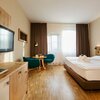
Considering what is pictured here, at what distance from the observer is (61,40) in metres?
8.18

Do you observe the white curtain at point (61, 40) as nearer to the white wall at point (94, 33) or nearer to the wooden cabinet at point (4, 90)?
the white wall at point (94, 33)

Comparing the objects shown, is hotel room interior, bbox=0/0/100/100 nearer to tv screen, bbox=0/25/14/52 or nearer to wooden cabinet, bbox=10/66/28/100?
tv screen, bbox=0/25/14/52

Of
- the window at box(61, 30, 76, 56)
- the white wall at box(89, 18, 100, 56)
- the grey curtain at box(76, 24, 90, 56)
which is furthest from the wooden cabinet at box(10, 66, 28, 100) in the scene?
the grey curtain at box(76, 24, 90, 56)

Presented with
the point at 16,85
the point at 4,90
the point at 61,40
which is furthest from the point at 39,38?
the point at 4,90

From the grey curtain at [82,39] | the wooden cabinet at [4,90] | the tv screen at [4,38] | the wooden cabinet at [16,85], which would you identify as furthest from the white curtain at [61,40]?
the wooden cabinet at [4,90]

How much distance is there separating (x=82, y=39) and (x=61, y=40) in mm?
1322

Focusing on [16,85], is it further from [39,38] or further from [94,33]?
[94,33]

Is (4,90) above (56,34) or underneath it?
underneath

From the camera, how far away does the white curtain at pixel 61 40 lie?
8.19m

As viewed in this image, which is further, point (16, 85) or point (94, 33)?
point (94, 33)

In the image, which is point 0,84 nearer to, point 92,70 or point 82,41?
point 92,70

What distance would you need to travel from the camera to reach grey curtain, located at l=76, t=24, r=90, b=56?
8.16 m

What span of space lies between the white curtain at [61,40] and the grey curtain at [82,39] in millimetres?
246

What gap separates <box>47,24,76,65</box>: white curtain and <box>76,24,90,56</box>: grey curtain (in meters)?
0.25
